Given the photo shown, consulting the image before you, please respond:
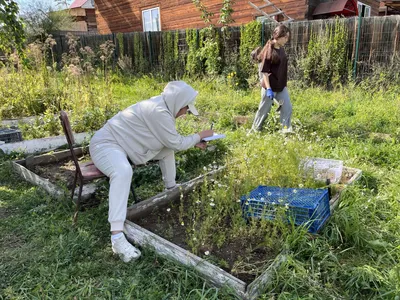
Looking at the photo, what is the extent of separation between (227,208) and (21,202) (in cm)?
231

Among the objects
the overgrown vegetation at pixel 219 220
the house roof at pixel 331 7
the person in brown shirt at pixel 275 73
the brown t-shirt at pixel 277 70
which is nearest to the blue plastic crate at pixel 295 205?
the overgrown vegetation at pixel 219 220

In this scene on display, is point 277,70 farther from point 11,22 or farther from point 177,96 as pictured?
point 11,22

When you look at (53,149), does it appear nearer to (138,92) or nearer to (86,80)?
(86,80)

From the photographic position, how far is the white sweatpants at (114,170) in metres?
2.71

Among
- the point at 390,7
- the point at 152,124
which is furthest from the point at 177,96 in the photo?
the point at 390,7

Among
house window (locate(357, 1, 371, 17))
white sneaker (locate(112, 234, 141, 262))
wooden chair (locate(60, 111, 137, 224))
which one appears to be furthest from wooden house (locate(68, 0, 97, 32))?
white sneaker (locate(112, 234, 141, 262))

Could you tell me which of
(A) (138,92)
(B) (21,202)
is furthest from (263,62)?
(A) (138,92)

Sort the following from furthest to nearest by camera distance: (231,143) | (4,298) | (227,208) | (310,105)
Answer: (310,105), (231,143), (227,208), (4,298)

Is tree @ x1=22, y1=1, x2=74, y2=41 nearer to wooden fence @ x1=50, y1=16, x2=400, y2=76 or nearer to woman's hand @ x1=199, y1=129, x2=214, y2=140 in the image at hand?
wooden fence @ x1=50, y1=16, x2=400, y2=76

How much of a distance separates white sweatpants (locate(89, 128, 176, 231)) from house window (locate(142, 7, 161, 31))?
50.2 ft

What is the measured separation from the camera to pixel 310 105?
728 centimetres

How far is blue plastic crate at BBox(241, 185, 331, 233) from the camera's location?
269 centimetres

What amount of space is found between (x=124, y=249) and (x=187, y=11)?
14343 mm

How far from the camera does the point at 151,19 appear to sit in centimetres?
1738
